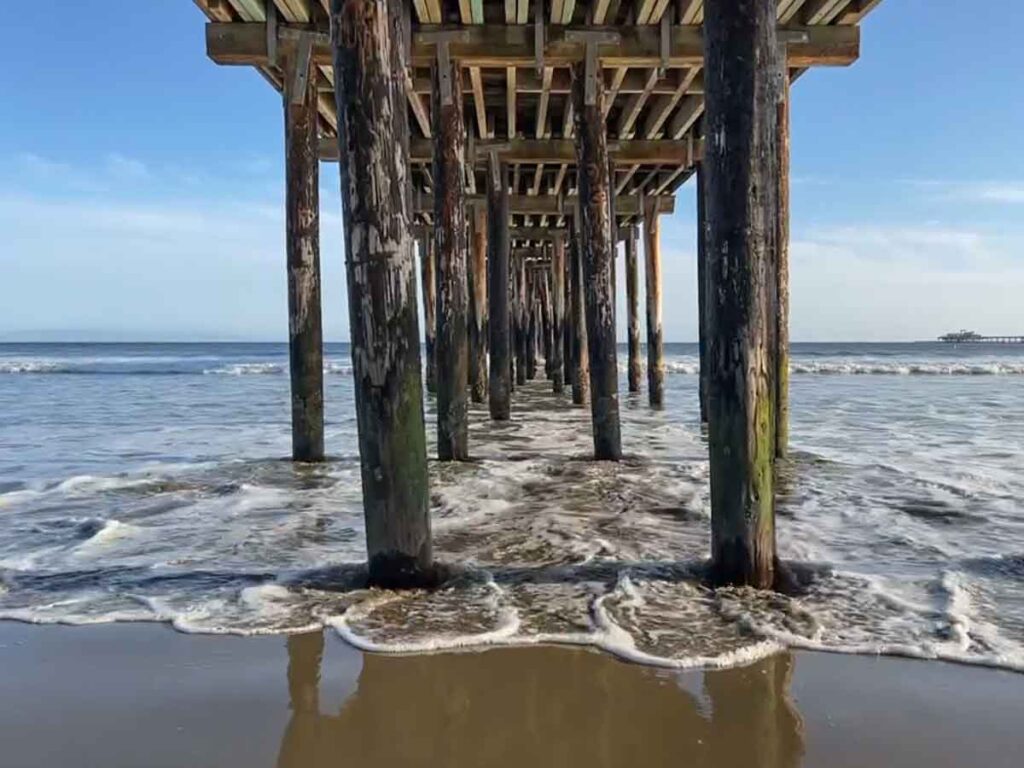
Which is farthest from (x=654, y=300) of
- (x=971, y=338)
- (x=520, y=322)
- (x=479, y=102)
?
(x=971, y=338)

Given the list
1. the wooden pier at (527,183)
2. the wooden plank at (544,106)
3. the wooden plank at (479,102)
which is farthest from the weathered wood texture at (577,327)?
the wooden plank at (479,102)

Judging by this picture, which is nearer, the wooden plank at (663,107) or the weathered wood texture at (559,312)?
the wooden plank at (663,107)

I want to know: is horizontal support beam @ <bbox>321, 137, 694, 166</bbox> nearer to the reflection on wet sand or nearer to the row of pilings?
the row of pilings

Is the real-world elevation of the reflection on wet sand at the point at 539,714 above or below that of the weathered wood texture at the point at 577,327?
below

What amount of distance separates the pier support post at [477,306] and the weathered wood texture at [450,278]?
5609mm

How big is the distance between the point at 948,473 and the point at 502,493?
4.12 metres

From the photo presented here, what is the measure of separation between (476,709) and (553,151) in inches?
357

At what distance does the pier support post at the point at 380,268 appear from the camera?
3363 millimetres

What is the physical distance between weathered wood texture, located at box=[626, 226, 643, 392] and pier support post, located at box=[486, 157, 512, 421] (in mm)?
4835

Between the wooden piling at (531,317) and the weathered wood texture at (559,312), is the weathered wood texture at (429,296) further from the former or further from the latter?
the wooden piling at (531,317)

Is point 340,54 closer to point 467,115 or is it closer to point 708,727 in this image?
point 708,727

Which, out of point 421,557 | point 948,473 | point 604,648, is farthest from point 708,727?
point 948,473

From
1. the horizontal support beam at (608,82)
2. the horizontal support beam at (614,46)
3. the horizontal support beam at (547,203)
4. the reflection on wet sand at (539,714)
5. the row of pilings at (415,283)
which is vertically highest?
the horizontal support beam at (608,82)

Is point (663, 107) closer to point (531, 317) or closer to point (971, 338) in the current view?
point (531, 317)
